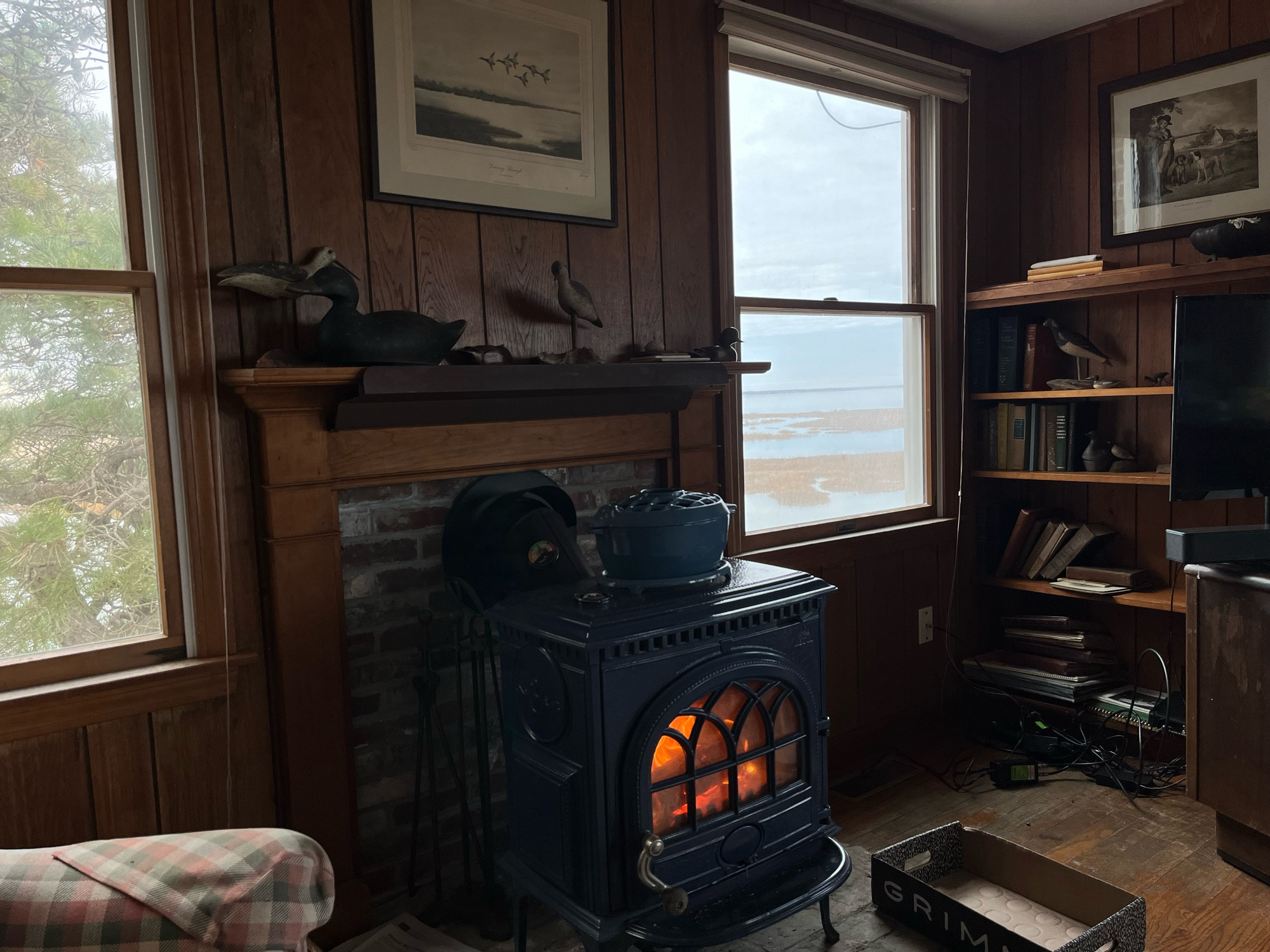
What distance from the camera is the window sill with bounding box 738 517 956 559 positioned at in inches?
113

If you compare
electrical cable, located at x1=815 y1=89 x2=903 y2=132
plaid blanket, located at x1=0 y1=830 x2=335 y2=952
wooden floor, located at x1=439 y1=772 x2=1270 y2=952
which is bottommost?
wooden floor, located at x1=439 y1=772 x2=1270 y2=952

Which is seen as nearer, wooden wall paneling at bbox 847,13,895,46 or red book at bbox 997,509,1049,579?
wooden wall paneling at bbox 847,13,895,46

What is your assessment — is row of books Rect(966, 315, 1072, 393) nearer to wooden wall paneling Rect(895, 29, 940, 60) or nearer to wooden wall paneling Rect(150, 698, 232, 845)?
wooden wall paneling Rect(895, 29, 940, 60)

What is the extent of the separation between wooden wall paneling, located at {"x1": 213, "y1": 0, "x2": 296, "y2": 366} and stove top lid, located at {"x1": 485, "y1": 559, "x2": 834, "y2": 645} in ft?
2.49

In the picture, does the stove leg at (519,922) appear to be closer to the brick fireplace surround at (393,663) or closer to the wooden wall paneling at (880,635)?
the brick fireplace surround at (393,663)

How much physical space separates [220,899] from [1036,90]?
3.50 meters

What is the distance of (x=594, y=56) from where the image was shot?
7.88ft

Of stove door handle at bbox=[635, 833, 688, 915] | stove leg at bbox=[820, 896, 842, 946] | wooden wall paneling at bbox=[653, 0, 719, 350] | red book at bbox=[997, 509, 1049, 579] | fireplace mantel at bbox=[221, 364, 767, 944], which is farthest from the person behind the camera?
red book at bbox=[997, 509, 1049, 579]

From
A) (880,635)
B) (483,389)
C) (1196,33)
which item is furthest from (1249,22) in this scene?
(483,389)

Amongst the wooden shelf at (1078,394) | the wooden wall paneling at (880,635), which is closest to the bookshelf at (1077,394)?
the wooden shelf at (1078,394)

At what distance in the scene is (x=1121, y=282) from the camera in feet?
9.55

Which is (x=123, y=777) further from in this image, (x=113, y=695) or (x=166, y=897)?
(x=166, y=897)

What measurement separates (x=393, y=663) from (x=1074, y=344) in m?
2.38

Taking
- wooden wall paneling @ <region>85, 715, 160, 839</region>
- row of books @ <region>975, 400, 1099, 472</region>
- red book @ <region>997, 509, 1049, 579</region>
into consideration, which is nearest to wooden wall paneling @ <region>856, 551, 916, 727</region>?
red book @ <region>997, 509, 1049, 579</region>
